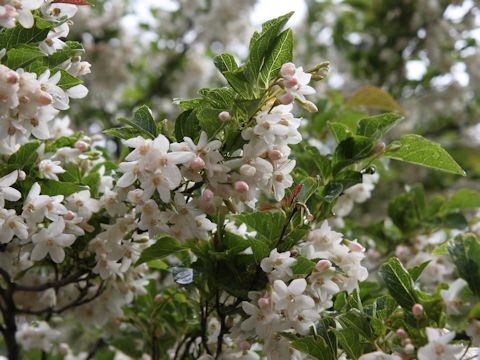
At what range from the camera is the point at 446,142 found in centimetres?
363

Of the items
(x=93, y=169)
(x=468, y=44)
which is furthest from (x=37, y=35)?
(x=468, y=44)

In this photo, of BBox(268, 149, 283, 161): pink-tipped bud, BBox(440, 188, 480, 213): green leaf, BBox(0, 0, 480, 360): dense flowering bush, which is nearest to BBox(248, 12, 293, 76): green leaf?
BBox(0, 0, 480, 360): dense flowering bush

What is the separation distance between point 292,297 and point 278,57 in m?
0.44

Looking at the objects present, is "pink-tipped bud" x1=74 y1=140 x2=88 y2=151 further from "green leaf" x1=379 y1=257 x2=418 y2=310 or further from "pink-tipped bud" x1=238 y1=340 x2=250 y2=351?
"green leaf" x1=379 y1=257 x2=418 y2=310

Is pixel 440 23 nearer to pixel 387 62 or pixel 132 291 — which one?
pixel 387 62

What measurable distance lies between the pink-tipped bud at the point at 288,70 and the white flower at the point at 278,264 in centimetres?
32

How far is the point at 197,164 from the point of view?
3.55 ft

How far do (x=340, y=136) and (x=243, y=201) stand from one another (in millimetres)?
343

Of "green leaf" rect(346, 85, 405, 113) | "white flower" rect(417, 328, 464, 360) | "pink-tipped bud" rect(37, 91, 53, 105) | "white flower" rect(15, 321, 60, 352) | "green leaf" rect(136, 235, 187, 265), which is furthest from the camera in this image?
"green leaf" rect(346, 85, 405, 113)

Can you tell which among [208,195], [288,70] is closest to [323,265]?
[208,195]

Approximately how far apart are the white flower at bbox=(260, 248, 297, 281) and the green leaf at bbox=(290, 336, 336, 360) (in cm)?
12

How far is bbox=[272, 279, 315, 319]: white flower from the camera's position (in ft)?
3.63

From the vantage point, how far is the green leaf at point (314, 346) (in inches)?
44.3

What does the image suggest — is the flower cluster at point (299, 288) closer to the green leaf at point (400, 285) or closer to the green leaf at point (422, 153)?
the green leaf at point (400, 285)
